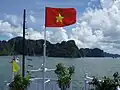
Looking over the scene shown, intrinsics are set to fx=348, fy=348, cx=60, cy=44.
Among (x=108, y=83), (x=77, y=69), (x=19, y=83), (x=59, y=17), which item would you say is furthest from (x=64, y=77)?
(x=77, y=69)

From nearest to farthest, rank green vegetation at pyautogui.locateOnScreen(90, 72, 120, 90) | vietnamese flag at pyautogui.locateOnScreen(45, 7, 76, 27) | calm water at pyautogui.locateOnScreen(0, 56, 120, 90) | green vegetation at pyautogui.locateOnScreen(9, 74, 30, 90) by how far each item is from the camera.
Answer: green vegetation at pyautogui.locateOnScreen(90, 72, 120, 90)
vietnamese flag at pyautogui.locateOnScreen(45, 7, 76, 27)
green vegetation at pyautogui.locateOnScreen(9, 74, 30, 90)
calm water at pyautogui.locateOnScreen(0, 56, 120, 90)

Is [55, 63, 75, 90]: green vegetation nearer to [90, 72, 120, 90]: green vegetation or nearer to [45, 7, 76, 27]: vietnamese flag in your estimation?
[45, 7, 76, 27]: vietnamese flag

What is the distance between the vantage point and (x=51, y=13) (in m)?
12.9

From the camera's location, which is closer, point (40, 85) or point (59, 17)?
point (59, 17)

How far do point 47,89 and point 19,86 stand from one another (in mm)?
1523

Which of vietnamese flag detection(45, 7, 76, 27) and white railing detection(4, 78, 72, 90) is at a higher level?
vietnamese flag detection(45, 7, 76, 27)

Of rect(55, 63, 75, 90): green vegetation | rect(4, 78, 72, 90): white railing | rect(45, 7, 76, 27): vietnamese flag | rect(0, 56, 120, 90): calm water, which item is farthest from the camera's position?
rect(0, 56, 120, 90): calm water

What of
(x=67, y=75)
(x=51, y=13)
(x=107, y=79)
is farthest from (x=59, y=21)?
(x=107, y=79)

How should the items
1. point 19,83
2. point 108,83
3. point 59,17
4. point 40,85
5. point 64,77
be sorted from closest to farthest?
point 108,83, point 59,17, point 19,83, point 64,77, point 40,85

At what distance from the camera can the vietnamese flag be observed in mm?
12914

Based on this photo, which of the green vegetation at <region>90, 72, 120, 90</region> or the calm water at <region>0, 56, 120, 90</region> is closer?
the green vegetation at <region>90, 72, 120, 90</region>

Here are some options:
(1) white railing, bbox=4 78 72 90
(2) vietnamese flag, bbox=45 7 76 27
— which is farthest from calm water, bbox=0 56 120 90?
(2) vietnamese flag, bbox=45 7 76 27

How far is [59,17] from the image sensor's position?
13.0 metres

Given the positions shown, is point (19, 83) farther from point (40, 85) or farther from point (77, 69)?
point (77, 69)
